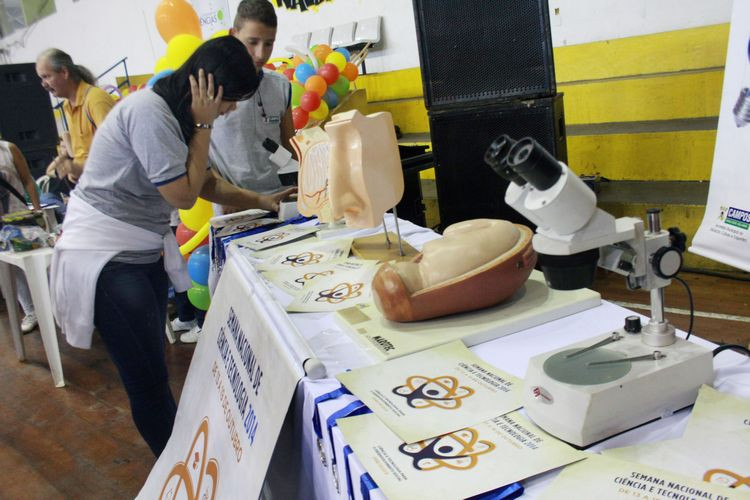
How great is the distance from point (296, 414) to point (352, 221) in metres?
0.56

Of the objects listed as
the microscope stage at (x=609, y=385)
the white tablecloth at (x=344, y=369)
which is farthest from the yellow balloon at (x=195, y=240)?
the microscope stage at (x=609, y=385)

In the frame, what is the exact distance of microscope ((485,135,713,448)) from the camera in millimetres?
607

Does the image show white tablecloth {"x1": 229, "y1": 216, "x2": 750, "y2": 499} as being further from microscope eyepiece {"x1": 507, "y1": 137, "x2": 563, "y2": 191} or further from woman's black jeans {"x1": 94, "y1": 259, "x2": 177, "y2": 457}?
woman's black jeans {"x1": 94, "y1": 259, "x2": 177, "y2": 457}

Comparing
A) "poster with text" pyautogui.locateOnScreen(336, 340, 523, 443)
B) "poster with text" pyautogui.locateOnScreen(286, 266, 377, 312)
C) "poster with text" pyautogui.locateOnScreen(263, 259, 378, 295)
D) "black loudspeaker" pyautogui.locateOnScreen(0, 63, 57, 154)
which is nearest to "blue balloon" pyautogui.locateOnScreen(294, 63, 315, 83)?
"poster with text" pyautogui.locateOnScreen(263, 259, 378, 295)

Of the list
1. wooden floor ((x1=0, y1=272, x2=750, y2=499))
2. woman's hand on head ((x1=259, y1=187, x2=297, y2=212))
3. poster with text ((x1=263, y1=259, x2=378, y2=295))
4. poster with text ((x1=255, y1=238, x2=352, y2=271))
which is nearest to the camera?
poster with text ((x1=263, y1=259, x2=378, y2=295))

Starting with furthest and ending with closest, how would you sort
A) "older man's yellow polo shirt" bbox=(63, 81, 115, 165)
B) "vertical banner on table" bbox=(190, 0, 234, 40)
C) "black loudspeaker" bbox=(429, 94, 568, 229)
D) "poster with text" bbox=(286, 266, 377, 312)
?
"vertical banner on table" bbox=(190, 0, 234, 40) → "older man's yellow polo shirt" bbox=(63, 81, 115, 165) → "black loudspeaker" bbox=(429, 94, 568, 229) → "poster with text" bbox=(286, 266, 377, 312)

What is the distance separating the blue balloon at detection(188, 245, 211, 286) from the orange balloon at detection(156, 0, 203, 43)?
4.71 feet

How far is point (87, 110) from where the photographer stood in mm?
2900

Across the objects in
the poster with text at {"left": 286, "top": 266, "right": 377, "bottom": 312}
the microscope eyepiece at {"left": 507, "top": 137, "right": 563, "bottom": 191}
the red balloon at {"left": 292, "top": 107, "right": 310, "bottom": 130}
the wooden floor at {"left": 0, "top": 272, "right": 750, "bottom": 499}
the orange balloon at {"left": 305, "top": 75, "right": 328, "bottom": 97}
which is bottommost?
the wooden floor at {"left": 0, "top": 272, "right": 750, "bottom": 499}

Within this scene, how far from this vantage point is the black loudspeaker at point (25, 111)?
5.66 meters

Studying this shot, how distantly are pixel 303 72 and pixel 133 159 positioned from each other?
216cm

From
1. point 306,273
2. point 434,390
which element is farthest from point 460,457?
point 306,273

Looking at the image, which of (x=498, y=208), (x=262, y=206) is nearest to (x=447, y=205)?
(x=498, y=208)

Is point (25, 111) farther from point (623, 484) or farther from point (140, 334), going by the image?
point (623, 484)
